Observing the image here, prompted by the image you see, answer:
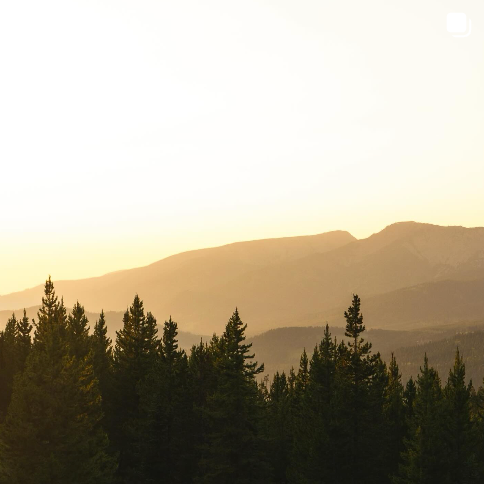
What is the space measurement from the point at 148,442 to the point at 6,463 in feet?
41.2

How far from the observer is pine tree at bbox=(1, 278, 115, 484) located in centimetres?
3459

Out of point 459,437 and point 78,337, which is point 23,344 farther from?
point 459,437

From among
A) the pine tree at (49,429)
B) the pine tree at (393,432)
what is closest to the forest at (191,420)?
the pine tree at (49,429)

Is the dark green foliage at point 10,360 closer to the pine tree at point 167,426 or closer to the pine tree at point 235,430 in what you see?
the pine tree at point 167,426

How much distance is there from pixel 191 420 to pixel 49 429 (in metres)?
15.4

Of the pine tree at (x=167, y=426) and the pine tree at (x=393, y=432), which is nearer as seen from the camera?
the pine tree at (x=167, y=426)

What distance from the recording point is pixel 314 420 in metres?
47.9

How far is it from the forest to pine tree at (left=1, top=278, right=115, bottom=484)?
74mm

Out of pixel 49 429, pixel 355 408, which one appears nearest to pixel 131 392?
pixel 49 429

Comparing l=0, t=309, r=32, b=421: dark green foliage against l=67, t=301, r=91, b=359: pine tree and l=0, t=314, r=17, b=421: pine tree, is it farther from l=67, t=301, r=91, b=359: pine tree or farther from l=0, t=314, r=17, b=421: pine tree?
l=67, t=301, r=91, b=359: pine tree

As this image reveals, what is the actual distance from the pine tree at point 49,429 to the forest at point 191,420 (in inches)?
2.9

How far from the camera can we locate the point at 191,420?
4891 centimetres

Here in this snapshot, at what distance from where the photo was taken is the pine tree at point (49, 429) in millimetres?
34594

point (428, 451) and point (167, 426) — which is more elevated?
point (167, 426)
